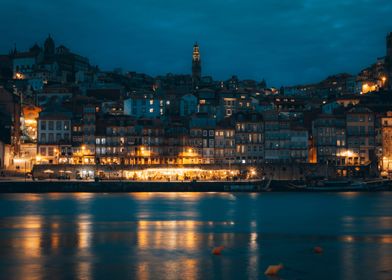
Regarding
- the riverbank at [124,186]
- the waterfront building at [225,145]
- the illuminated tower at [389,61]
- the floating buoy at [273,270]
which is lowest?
the floating buoy at [273,270]

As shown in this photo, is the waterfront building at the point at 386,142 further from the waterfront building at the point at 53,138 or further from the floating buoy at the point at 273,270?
the floating buoy at the point at 273,270

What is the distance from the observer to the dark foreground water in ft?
102

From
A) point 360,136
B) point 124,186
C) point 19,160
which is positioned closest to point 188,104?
point 360,136

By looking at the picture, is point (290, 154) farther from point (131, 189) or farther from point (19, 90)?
point (19, 90)

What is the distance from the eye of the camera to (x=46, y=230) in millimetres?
45844

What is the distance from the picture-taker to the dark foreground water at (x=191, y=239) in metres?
31.2

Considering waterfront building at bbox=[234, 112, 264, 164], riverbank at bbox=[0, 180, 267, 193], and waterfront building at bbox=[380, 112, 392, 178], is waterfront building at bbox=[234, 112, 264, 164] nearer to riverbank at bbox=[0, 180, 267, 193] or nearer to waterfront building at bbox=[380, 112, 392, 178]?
riverbank at bbox=[0, 180, 267, 193]

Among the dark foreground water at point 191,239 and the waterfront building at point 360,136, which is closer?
the dark foreground water at point 191,239

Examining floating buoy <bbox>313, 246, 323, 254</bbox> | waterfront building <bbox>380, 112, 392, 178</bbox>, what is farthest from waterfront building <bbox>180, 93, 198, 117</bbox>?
floating buoy <bbox>313, 246, 323, 254</bbox>

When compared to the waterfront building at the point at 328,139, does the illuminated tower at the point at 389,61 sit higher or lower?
higher

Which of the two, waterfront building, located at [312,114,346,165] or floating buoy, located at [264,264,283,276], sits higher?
waterfront building, located at [312,114,346,165]

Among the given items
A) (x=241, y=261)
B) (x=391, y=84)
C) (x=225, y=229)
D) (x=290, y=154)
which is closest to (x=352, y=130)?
(x=290, y=154)

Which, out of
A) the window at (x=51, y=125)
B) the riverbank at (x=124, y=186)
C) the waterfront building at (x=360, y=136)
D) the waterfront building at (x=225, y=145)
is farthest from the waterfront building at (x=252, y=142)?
the window at (x=51, y=125)

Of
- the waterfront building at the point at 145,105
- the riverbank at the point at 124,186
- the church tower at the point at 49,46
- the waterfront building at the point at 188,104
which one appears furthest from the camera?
the church tower at the point at 49,46
